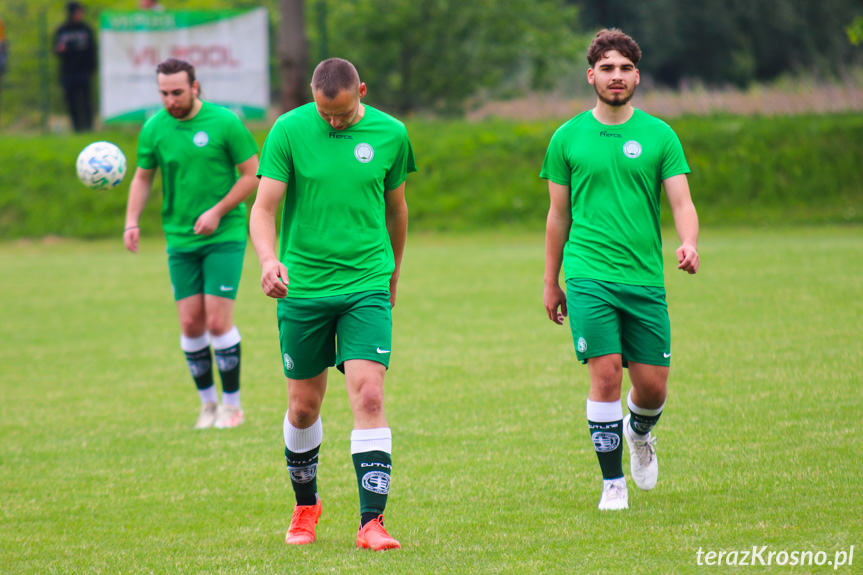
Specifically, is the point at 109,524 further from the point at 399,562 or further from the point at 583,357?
the point at 583,357

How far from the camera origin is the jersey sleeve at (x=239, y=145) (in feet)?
25.2

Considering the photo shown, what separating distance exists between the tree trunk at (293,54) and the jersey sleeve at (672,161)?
20.2 meters

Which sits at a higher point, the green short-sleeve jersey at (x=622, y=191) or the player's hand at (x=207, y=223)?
the green short-sleeve jersey at (x=622, y=191)

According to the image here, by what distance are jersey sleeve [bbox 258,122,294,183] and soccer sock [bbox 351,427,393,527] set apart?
4.14 ft

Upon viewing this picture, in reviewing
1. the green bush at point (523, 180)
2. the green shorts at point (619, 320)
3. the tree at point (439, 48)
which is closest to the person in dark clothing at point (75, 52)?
the green bush at point (523, 180)

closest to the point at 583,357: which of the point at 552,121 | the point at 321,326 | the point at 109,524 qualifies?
the point at 321,326

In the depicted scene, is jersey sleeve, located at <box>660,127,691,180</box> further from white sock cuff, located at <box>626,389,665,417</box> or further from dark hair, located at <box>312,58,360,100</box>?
dark hair, located at <box>312,58,360,100</box>

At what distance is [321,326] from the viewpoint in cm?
486

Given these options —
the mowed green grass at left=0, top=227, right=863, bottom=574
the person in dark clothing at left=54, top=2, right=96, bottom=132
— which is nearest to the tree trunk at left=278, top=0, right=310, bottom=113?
the person in dark clothing at left=54, top=2, right=96, bottom=132

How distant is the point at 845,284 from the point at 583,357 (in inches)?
341

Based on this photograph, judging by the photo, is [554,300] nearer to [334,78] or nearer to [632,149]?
[632,149]

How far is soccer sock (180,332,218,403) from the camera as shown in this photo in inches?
317

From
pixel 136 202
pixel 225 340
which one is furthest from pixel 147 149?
pixel 225 340

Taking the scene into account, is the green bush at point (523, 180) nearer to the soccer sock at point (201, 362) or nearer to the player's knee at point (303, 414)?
the soccer sock at point (201, 362)
